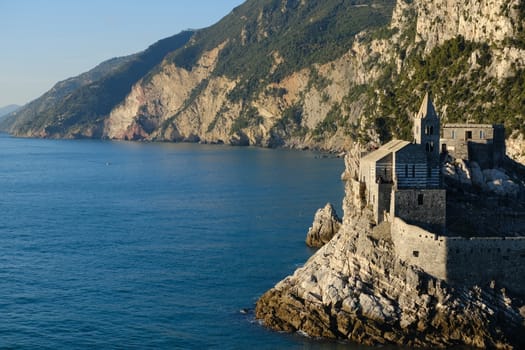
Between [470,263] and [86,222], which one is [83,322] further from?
[86,222]

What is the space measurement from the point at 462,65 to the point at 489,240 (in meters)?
66.3

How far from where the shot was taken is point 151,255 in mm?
68250

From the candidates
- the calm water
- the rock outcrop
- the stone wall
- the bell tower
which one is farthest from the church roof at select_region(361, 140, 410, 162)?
the rock outcrop

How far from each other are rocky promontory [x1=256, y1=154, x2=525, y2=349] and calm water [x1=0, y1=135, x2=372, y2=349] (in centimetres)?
157

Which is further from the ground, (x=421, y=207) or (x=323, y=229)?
(x=421, y=207)

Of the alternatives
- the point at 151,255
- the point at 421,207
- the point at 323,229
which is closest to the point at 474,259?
the point at 421,207

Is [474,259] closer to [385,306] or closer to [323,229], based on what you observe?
[385,306]

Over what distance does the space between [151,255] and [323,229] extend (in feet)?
50.1

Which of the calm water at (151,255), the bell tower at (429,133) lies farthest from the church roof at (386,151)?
the calm water at (151,255)

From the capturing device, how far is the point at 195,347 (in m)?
45.6

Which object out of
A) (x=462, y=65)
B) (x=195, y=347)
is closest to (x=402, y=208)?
(x=195, y=347)

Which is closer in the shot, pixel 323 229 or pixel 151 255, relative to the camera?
pixel 151 255

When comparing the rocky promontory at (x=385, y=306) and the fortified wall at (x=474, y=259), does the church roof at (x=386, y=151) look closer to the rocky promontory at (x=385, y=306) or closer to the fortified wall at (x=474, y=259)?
the rocky promontory at (x=385, y=306)

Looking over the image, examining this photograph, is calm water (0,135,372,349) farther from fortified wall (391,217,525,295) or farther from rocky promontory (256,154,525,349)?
fortified wall (391,217,525,295)
